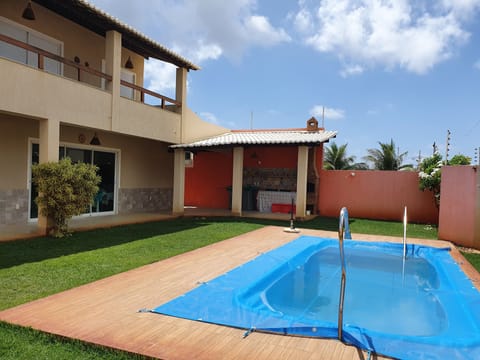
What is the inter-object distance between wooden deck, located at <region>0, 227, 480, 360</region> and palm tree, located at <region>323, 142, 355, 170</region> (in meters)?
27.4

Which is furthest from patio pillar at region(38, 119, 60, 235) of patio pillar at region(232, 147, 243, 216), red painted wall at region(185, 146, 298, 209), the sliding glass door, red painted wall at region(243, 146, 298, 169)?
red painted wall at region(243, 146, 298, 169)

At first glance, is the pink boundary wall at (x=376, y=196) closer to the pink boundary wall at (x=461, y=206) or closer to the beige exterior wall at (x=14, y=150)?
the pink boundary wall at (x=461, y=206)

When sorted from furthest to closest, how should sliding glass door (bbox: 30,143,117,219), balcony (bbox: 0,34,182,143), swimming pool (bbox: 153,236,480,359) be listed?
sliding glass door (bbox: 30,143,117,219) < balcony (bbox: 0,34,182,143) < swimming pool (bbox: 153,236,480,359)

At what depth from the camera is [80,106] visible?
1223 centimetres

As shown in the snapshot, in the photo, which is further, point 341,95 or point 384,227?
point 341,95

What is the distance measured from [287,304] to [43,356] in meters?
4.40

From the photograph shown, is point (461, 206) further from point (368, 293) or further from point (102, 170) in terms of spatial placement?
point (102, 170)

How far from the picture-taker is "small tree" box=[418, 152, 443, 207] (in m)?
16.5

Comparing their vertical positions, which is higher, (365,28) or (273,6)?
(273,6)

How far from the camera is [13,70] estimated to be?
1002 centimetres

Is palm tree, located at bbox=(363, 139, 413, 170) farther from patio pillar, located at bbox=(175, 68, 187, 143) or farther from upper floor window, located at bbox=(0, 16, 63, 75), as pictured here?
upper floor window, located at bbox=(0, 16, 63, 75)

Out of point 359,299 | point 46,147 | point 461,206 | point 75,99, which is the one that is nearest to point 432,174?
point 461,206

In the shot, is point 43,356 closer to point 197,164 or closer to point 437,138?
Answer: point 197,164

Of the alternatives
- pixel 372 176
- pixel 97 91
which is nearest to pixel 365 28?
pixel 372 176
